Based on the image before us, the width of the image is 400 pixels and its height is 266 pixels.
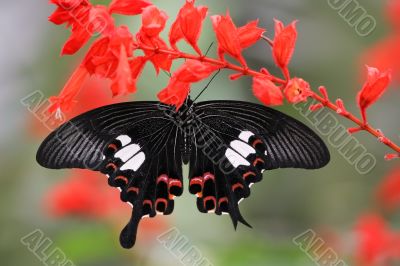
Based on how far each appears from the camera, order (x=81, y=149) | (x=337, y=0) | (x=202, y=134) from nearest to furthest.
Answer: (x=81, y=149) → (x=202, y=134) → (x=337, y=0)

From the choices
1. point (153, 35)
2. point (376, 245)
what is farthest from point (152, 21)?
point (376, 245)

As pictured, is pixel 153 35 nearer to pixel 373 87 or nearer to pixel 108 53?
pixel 108 53

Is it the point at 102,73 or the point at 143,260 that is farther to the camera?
the point at 143,260

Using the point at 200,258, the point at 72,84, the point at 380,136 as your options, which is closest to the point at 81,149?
the point at 72,84

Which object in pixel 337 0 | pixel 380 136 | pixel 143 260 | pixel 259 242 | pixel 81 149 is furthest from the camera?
pixel 337 0

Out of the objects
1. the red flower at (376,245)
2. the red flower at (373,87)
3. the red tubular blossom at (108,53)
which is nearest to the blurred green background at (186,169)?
the red flower at (376,245)

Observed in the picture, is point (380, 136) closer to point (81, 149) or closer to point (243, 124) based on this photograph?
point (243, 124)
